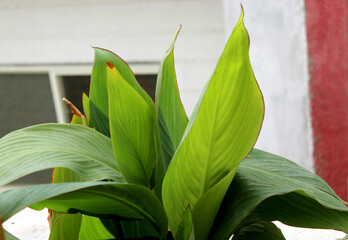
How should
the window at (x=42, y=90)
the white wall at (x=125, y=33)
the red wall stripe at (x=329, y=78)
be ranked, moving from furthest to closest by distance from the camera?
the window at (x=42, y=90), the white wall at (x=125, y=33), the red wall stripe at (x=329, y=78)

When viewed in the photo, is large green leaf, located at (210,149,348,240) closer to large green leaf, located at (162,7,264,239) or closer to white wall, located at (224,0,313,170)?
large green leaf, located at (162,7,264,239)

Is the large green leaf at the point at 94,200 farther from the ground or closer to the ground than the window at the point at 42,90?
farther from the ground

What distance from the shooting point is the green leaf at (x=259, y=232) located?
46 cm

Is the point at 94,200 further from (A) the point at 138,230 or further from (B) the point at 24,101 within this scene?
(B) the point at 24,101

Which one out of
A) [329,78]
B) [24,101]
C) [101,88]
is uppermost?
[101,88]

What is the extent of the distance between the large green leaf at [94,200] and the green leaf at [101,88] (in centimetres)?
10

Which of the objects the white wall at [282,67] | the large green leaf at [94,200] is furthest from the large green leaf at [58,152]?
the white wall at [282,67]

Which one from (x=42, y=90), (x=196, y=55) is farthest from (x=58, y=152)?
(x=42, y=90)

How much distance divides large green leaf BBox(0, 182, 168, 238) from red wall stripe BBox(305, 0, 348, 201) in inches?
39.4

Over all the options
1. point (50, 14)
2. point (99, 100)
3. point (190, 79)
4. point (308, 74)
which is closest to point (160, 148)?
point (99, 100)

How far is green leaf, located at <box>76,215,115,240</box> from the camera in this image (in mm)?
515

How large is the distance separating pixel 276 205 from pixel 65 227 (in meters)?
0.19

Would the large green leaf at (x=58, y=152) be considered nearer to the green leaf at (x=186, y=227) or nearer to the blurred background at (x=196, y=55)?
the green leaf at (x=186, y=227)

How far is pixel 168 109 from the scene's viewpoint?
0.51m
